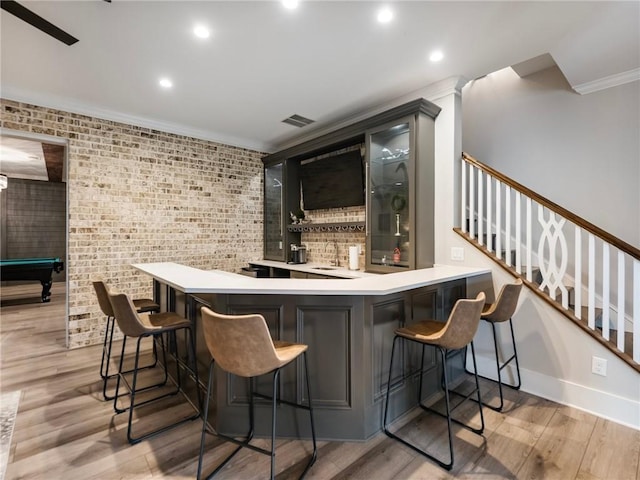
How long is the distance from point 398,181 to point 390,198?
0.21m

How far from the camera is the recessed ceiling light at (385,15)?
2.14 meters

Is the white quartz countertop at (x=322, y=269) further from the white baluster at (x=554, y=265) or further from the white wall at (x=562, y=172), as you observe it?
the white baluster at (x=554, y=265)

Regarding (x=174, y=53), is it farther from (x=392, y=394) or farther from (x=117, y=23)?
(x=392, y=394)

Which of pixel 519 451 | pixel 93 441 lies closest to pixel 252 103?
pixel 93 441

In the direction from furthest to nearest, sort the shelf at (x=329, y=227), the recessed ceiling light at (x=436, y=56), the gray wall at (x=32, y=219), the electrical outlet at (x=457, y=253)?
the gray wall at (x=32, y=219)
the shelf at (x=329, y=227)
the electrical outlet at (x=457, y=253)
the recessed ceiling light at (x=436, y=56)

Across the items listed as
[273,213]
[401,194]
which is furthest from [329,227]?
[273,213]

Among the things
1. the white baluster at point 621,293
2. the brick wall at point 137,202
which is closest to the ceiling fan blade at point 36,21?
the brick wall at point 137,202

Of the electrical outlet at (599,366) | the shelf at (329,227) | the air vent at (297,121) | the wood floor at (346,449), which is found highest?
the air vent at (297,121)

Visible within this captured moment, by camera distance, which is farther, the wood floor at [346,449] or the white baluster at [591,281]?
the white baluster at [591,281]

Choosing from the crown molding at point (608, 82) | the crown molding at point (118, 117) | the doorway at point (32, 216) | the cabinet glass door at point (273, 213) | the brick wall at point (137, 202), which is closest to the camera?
the crown molding at point (608, 82)

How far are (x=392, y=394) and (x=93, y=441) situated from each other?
2.01 metres

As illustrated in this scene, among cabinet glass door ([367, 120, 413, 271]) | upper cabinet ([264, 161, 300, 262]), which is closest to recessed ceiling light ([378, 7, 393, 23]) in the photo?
cabinet glass door ([367, 120, 413, 271])

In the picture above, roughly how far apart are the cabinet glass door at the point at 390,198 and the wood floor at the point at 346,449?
1.58m

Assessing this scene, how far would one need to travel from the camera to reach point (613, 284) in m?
2.99
